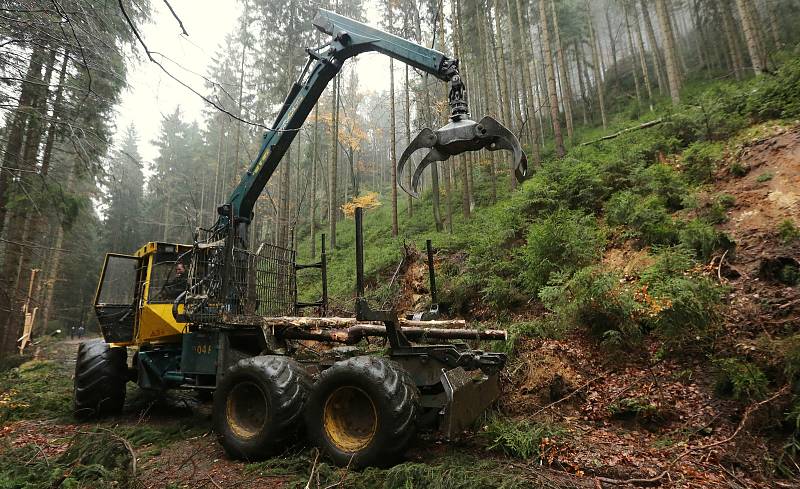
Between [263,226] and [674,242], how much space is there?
3054cm

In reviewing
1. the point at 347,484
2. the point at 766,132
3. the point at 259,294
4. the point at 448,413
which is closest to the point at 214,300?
the point at 259,294

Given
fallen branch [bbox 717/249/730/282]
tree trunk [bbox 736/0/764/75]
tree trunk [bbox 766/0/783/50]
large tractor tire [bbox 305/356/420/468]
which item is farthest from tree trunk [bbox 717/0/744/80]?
large tractor tire [bbox 305/356/420/468]

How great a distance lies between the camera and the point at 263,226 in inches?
1276

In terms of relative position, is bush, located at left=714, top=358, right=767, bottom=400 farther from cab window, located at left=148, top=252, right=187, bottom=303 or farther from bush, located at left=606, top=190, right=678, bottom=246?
cab window, located at left=148, top=252, right=187, bottom=303

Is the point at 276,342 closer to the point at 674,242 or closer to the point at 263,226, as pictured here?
the point at 674,242

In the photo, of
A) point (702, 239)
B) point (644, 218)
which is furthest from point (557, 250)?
point (702, 239)

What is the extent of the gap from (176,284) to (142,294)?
513 millimetres

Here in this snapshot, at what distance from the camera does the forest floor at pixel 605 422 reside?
314 centimetres

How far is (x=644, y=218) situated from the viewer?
6.61 meters

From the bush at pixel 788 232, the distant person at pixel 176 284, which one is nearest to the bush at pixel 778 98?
the bush at pixel 788 232

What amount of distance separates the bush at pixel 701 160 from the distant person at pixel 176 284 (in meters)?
9.28

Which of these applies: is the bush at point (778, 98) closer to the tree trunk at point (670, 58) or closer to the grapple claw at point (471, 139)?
the tree trunk at point (670, 58)

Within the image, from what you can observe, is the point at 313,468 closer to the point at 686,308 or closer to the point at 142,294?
the point at 686,308

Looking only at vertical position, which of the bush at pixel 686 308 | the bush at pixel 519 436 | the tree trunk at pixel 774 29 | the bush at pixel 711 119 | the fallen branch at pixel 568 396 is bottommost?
the bush at pixel 519 436
